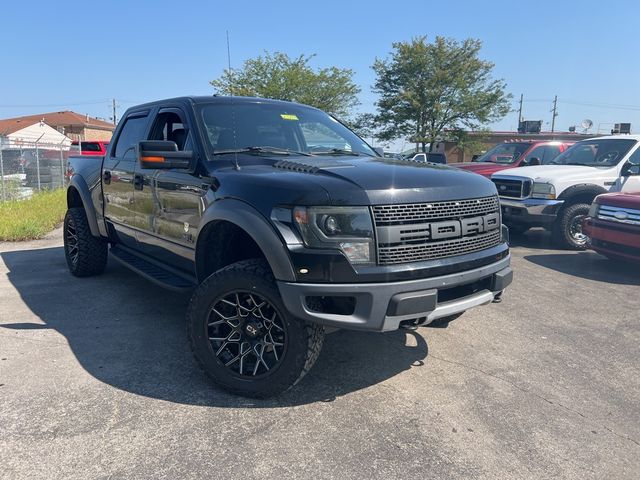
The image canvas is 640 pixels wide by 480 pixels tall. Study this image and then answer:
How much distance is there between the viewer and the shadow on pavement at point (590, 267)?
650cm

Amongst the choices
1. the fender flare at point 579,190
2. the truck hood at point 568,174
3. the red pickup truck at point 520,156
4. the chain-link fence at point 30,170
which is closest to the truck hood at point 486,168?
the red pickup truck at point 520,156

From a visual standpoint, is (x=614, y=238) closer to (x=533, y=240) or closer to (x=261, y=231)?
(x=533, y=240)

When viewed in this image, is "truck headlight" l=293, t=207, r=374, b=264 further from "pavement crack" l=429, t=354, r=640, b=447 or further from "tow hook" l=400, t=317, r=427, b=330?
"pavement crack" l=429, t=354, r=640, b=447

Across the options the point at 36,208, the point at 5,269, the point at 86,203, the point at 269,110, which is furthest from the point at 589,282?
the point at 36,208

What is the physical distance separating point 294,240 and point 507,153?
9800mm

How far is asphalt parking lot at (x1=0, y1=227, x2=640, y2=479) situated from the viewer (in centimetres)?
254

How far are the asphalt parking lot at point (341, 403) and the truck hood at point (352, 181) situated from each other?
4.18 feet

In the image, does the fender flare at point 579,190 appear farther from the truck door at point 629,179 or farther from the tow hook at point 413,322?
the tow hook at point 413,322

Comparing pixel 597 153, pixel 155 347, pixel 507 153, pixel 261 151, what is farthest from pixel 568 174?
→ pixel 155 347

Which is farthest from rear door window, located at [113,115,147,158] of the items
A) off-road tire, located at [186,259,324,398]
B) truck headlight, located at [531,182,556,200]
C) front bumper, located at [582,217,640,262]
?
truck headlight, located at [531,182,556,200]

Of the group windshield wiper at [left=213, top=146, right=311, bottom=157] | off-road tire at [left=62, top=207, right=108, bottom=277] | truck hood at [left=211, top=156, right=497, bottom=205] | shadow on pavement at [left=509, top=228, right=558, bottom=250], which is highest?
windshield wiper at [left=213, top=146, right=311, bottom=157]

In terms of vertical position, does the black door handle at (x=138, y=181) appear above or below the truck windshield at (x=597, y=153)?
below

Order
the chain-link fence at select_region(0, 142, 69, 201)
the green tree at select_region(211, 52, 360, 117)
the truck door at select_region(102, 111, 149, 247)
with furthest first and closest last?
the green tree at select_region(211, 52, 360, 117)
the chain-link fence at select_region(0, 142, 69, 201)
the truck door at select_region(102, 111, 149, 247)

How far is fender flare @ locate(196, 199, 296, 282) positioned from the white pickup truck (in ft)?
21.1
